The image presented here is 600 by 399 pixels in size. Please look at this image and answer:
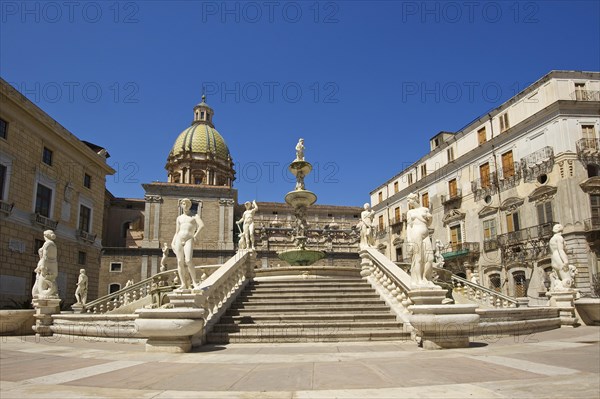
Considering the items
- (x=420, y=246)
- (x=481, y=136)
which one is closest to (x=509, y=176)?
(x=481, y=136)

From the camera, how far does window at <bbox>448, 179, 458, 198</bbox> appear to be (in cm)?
3728

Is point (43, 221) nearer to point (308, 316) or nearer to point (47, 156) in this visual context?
point (47, 156)

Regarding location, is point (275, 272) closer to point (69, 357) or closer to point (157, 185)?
point (69, 357)

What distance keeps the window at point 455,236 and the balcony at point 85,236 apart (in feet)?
92.8

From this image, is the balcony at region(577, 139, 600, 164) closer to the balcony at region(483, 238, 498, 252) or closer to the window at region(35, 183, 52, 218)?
the balcony at region(483, 238, 498, 252)

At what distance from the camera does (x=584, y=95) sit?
90.8ft

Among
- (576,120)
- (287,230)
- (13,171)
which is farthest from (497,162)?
(13,171)

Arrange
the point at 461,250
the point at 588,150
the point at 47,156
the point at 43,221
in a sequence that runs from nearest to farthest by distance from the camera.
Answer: the point at 43,221 → the point at 47,156 → the point at 588,150 → the point at 461,250

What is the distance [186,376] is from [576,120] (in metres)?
29.8

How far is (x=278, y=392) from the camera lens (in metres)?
4.79

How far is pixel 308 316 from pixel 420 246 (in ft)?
10.7

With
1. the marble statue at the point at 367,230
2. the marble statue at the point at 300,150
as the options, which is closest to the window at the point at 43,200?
the marble statue at the point at 300,150

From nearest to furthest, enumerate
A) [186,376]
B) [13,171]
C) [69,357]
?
[186,376], [69,357], [13,171]

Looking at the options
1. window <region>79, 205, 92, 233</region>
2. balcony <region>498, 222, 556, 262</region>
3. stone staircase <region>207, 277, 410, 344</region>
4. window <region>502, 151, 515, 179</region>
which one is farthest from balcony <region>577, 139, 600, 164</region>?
window <region>79, 205, 92, 233</region>
